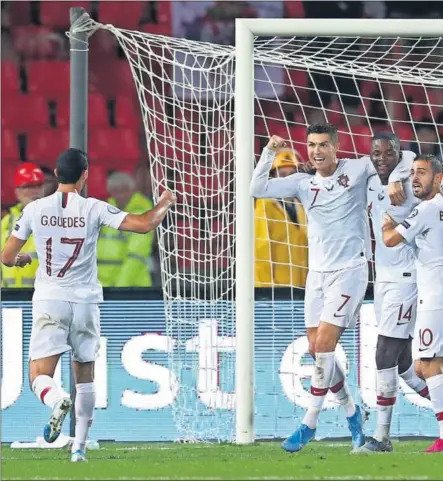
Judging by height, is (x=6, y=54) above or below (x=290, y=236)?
above

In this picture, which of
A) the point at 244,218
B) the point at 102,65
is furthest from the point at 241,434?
the point at 102,65

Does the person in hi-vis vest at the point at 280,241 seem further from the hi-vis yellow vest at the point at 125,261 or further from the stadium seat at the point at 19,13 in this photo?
the stadium seat at the point at 19,13

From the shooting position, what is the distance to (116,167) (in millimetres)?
9953

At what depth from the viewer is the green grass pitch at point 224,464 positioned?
5617 mm

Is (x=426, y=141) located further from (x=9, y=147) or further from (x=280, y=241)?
(x=9, y=147)

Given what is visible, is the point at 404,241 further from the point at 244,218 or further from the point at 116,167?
the point at 116,167

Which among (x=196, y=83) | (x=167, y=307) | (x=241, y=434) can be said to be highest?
(x=196, y=83)

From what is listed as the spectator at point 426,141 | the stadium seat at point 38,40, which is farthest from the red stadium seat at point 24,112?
the spectator at point 426,141

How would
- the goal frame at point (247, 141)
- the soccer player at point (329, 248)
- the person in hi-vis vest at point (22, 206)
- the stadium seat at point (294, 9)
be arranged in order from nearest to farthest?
1. the soccer player at point (329, 248)
2. the goal frame at point (247, 141)
3. the person in hi-vis vest at point (22, 206)
4. the stadium seat at point (294, 9)

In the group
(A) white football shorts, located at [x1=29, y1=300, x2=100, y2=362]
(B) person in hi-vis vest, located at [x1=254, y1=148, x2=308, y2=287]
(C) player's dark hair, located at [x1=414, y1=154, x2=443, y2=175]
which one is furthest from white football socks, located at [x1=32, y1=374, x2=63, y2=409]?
(B) person in hi-vis vest, located at [x1=254, y1=148, x2=308, y2=287]

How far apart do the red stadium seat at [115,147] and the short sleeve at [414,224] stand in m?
3.43

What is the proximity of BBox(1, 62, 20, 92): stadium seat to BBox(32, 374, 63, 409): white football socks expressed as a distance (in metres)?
3.95

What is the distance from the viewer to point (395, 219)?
725 centimetres

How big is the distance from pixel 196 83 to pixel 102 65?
0.89 metres
